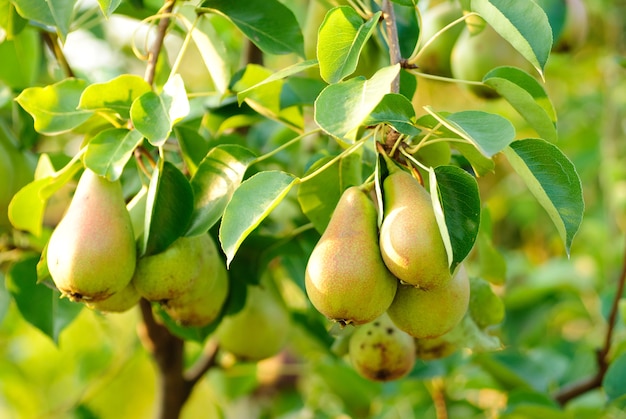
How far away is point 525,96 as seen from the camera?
0.71 metres

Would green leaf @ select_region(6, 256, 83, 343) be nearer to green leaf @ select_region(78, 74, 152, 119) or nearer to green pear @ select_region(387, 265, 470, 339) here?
green leaf @ select_region(78, 74, 152, 119)

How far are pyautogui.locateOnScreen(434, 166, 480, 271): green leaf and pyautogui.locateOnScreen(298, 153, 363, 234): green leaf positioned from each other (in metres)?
0.12

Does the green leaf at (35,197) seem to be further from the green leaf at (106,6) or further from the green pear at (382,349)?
the green pear at (382,349)

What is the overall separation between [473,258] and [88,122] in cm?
197

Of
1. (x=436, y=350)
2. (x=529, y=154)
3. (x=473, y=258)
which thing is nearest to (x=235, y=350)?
(x=436, y=350)

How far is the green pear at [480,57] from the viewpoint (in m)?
1.12

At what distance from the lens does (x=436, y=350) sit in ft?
2.95

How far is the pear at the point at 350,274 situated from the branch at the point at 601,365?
24.1 inches

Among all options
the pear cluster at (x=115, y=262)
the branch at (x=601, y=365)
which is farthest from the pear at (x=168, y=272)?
the branch at (x=601, y=365)

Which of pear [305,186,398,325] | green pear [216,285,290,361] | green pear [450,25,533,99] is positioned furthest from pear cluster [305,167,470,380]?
green pear [450,25,533,99]

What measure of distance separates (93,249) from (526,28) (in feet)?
1.32

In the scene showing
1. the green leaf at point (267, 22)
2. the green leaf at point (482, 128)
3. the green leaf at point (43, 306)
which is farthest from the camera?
the green leaf at point (43, 306)

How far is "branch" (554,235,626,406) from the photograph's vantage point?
1.17 metres

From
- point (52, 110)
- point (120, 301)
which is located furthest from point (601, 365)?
point (52, 110)
